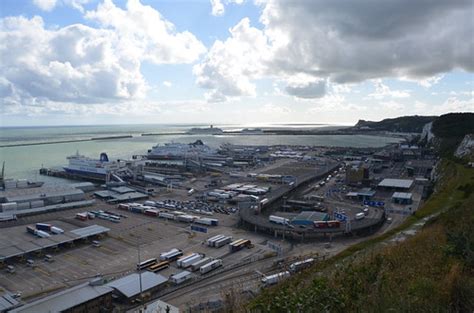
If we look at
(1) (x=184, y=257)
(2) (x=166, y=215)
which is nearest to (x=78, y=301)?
(1) (x=184, y=257)

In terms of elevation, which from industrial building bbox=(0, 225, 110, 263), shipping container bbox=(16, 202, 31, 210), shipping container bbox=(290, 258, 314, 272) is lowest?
shipping container bbox=(16, 202, 31, 210)

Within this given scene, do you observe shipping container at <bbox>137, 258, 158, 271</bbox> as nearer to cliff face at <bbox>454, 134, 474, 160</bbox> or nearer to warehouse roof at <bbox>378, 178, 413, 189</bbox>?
warehouse roof at <bbox>378, 178, 413, 189</bbox>

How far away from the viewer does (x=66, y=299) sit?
777cm

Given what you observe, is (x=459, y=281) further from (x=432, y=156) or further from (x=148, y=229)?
(x=432, y=156)

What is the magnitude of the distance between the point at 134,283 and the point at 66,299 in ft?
5.58

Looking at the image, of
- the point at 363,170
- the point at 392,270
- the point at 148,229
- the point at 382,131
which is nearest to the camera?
the point at 392,270

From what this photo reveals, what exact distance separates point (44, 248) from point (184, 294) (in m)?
5.71

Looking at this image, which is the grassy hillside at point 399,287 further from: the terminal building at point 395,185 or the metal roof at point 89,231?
the terminal building at point 395,185

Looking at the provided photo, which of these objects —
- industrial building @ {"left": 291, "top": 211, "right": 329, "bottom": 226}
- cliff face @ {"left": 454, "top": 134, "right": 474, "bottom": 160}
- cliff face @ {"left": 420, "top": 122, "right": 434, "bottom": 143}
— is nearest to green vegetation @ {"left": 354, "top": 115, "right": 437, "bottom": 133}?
cliff face @ {"left": 420, "top": 122, "right": 434, "bottom": 143}

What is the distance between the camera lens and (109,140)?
2753 inches

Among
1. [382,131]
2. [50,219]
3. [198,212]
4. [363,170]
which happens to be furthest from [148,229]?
[382,131]

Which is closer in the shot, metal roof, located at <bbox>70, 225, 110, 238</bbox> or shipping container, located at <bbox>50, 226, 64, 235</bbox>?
metal roof, located at <bbox>70, 225, 110, 238</bbox>

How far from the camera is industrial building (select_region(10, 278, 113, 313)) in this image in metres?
7.42

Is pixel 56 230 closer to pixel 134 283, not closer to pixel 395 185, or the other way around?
pixel 134 283
